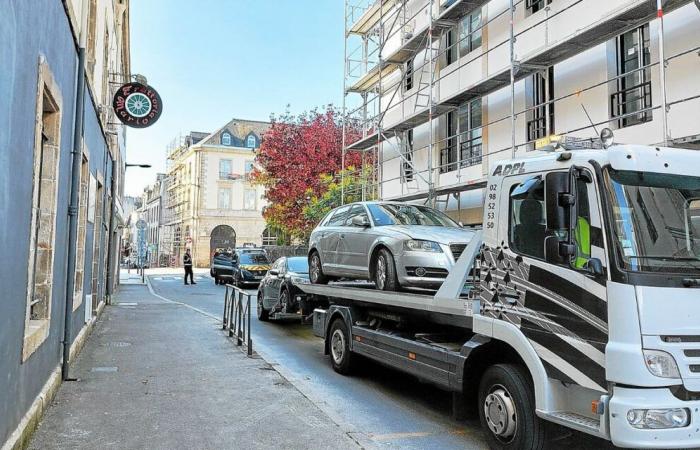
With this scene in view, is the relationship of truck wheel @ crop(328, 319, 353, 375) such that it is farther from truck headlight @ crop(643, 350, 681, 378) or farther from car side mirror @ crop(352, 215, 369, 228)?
truck headlight @ crop(643, 350, 681, 378)

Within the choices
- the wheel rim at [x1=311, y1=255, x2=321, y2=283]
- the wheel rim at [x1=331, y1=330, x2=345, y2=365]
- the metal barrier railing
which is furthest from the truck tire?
the metal barrier railing

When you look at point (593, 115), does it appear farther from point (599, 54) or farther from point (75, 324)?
point (75, 324)

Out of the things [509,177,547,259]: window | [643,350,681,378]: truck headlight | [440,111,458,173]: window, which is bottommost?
[643,350,681,378]: truck headlight

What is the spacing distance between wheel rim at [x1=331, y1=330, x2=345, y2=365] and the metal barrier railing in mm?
1521

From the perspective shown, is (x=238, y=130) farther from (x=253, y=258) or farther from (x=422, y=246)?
(x=422, y=246)

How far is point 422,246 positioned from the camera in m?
7.27

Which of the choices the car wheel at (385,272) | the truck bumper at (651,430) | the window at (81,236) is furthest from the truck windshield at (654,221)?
the window at (81,236)

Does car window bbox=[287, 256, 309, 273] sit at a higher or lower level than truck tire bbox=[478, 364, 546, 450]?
higher

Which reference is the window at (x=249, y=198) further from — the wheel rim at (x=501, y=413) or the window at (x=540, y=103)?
the wheel rim at (x=501, y=413)

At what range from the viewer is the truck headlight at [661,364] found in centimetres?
384

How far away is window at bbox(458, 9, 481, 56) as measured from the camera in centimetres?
1502

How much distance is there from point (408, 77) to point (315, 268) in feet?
34.1

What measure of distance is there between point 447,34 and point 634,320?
14.3m

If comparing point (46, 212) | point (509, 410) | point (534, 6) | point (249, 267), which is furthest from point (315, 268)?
point (249, 267)
